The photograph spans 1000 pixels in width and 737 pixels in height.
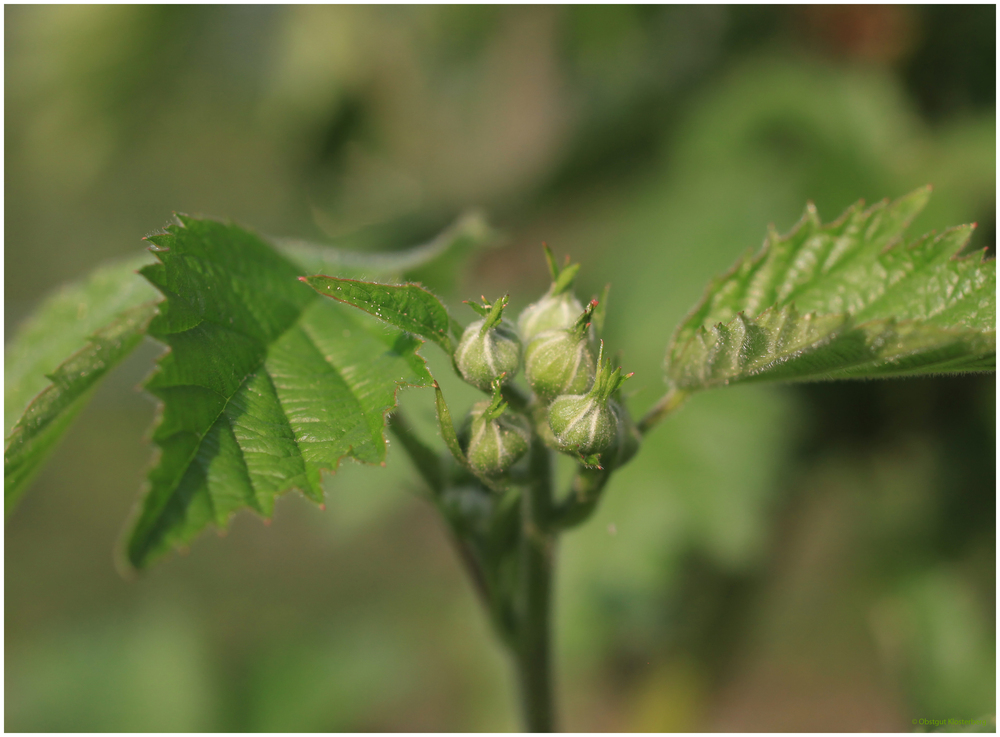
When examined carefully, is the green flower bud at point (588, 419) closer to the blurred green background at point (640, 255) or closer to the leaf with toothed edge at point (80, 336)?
the leaf with toothed edge at point (80, 336)

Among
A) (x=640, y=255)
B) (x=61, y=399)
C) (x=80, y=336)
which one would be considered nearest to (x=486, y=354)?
(x=61, y=399)

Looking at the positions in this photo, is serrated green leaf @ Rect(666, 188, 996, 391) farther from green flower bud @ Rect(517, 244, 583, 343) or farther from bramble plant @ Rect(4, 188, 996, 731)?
green flower bud @ Rect(517, 244, 583, 343)

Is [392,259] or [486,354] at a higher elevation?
[392,259]

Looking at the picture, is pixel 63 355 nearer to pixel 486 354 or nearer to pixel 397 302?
pixel 397 302

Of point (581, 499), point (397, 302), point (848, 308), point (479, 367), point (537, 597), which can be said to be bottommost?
point (537, 597)

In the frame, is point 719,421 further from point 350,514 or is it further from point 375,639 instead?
point 375,639

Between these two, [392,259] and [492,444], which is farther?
[392,259]
